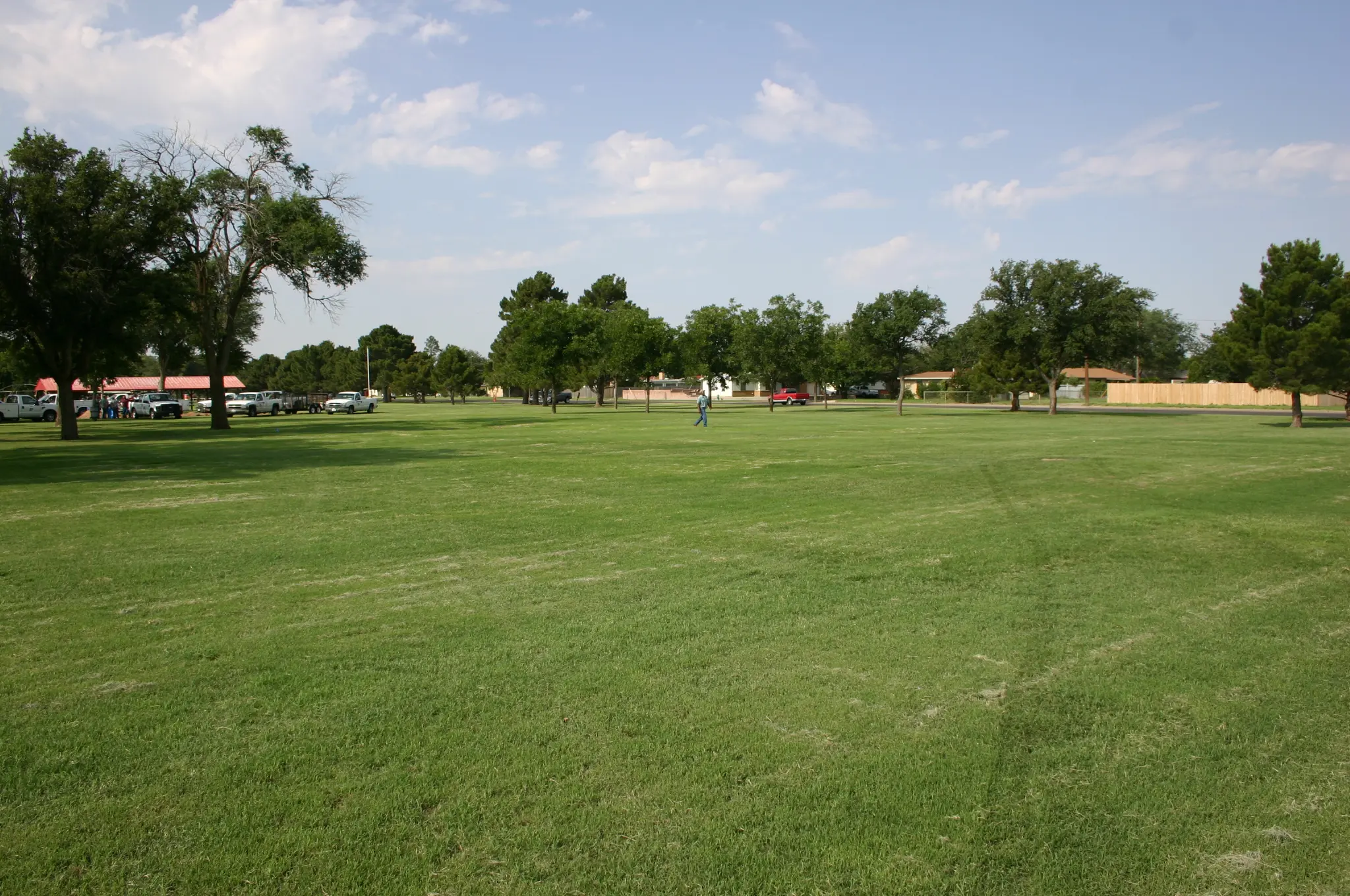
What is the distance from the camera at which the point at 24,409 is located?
2141 inches

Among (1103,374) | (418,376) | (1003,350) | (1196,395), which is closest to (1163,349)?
(1103,374)

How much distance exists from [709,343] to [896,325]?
22.0 meters

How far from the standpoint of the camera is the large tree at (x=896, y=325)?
5953 centimetres

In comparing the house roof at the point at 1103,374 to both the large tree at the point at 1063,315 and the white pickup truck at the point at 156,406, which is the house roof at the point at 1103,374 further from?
the white pickup truck at the point at 156,406

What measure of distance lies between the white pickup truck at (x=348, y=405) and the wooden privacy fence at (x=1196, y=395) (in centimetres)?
6624

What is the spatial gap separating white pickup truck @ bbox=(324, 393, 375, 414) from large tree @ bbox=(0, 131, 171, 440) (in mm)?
37689

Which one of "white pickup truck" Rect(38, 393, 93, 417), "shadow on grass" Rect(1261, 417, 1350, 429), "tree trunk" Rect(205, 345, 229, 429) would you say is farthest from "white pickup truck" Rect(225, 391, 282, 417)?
"shadow on grass" Rect(1261, 417, 1350, 429)

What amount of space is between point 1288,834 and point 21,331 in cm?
4138

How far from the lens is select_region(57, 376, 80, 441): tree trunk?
3344 centimetres

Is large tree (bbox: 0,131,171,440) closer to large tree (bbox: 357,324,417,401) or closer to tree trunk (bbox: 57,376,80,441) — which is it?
tree trunk (bbox: 57,376,80,441)

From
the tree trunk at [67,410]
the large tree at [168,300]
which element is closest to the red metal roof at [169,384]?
the large tree at [168,300]

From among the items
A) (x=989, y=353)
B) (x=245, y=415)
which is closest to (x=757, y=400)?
(x=989, y=353)

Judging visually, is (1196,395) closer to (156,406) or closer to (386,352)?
(156,406)

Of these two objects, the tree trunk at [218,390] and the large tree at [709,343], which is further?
the large tree at [709,343]
